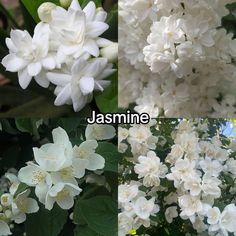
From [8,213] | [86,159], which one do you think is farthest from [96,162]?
[8,213]

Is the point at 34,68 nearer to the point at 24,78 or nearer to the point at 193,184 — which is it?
the point at 24,78

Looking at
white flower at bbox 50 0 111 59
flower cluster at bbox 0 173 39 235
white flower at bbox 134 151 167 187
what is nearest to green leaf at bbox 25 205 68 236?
flower cluster at bbox 0 173 39 235

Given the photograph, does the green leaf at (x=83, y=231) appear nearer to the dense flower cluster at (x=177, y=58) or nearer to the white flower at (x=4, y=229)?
the white flower at (x=4, y=229)

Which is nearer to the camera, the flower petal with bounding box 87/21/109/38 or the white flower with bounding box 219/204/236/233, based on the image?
the flower petal with bounding box 87/21/109/38

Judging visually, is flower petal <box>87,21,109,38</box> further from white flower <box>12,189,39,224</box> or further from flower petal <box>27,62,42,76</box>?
white flower <box>12,189,39,224</box>

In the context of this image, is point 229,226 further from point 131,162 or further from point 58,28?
point 58,28

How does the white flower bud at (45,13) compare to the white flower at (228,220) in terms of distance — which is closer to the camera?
the white flower bud at (45,13)

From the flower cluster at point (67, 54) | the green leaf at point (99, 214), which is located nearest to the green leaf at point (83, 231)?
the green leaf at point (99, 214)
